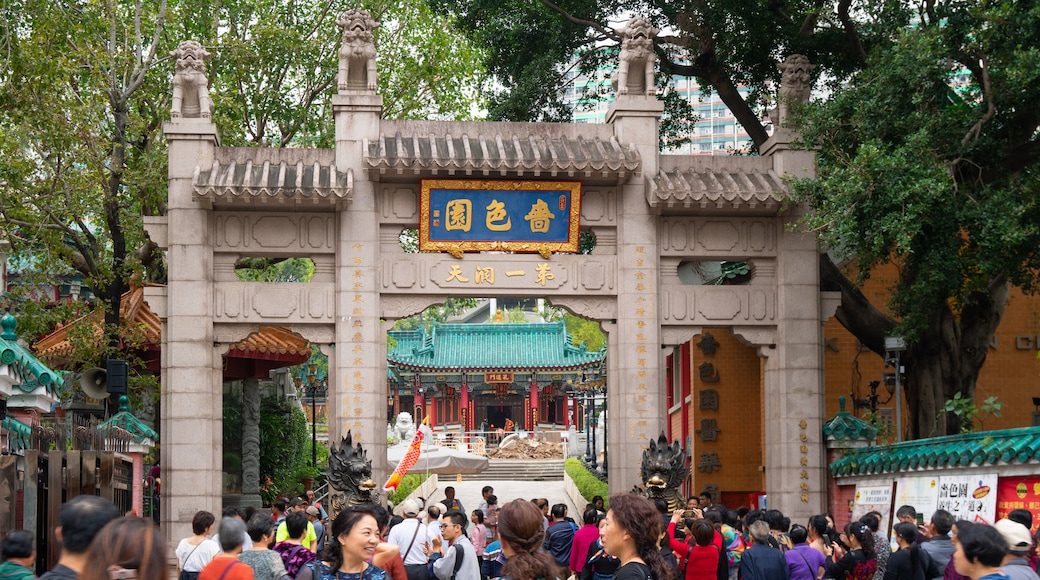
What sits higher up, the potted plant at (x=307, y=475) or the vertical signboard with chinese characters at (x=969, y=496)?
the vertical signboard with chinese characters at (x=969, y=496)

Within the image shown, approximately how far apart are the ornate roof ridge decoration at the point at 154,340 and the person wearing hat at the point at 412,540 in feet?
29.4

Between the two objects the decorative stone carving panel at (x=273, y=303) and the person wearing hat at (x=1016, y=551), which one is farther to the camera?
the decorative stone carving panel at (x=273, y=303)

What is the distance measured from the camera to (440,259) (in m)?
16.8

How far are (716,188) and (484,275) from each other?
10.5 feet

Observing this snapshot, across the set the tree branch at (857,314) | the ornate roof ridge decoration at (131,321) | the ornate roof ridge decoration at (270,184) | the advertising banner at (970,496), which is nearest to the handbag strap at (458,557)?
the advertising banner at (970,496)

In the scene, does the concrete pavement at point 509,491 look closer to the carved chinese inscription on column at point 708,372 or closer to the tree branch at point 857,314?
the carved chinese inscription on column at point 708,372

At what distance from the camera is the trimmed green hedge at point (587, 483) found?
909 inches

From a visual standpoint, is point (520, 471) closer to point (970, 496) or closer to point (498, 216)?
point (498, 216)

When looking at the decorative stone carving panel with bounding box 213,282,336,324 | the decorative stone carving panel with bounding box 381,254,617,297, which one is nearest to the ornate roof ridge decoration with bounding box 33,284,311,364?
the decorative stone carving panel with bounding box 213,282,336,324

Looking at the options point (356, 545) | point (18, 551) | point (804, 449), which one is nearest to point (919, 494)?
point (804, 449)

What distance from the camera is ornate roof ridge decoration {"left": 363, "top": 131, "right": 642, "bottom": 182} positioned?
16312 mm

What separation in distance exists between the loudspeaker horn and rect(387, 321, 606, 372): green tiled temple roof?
2660 cm

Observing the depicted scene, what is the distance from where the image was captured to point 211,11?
2234 cm

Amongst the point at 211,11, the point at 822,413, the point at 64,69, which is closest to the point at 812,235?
the point at 822,413
